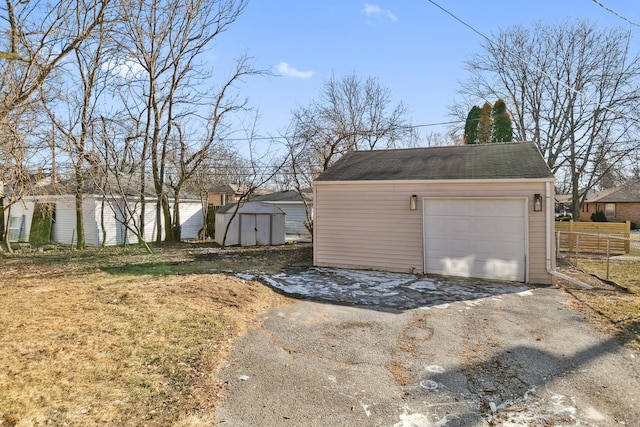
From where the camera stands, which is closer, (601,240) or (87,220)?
(601,240)

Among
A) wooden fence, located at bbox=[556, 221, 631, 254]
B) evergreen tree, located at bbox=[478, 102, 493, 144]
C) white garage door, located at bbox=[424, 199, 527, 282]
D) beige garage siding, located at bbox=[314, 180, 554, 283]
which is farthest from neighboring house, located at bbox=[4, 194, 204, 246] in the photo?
evergreen tree, located at bbox=[478, 102, 493, 144]

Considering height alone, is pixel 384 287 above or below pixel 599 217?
below

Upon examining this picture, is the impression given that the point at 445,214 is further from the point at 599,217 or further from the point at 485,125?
the point at 599,217

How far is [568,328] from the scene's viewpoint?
16.1 ft

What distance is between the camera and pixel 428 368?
145 inches

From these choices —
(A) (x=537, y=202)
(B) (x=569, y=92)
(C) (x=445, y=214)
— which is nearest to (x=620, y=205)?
(B) (x=569, y=92)

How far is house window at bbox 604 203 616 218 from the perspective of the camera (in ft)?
104

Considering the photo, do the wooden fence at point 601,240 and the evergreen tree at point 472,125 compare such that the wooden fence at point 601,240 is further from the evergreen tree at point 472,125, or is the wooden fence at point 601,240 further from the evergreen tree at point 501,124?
the evergreen tree at point 472,125

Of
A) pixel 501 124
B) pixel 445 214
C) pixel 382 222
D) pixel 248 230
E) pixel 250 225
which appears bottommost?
pixel 248 230

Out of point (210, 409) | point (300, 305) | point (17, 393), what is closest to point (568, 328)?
point (300, 305)

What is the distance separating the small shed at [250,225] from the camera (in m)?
15.0

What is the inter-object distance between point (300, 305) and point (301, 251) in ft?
23.4

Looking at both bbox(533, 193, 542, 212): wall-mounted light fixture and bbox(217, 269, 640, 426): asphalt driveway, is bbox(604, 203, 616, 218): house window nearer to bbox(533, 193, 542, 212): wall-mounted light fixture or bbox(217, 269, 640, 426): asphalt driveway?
bbox(533, 193, 542, 212): wall-mounted light fixture

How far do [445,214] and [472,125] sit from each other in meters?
16.3
